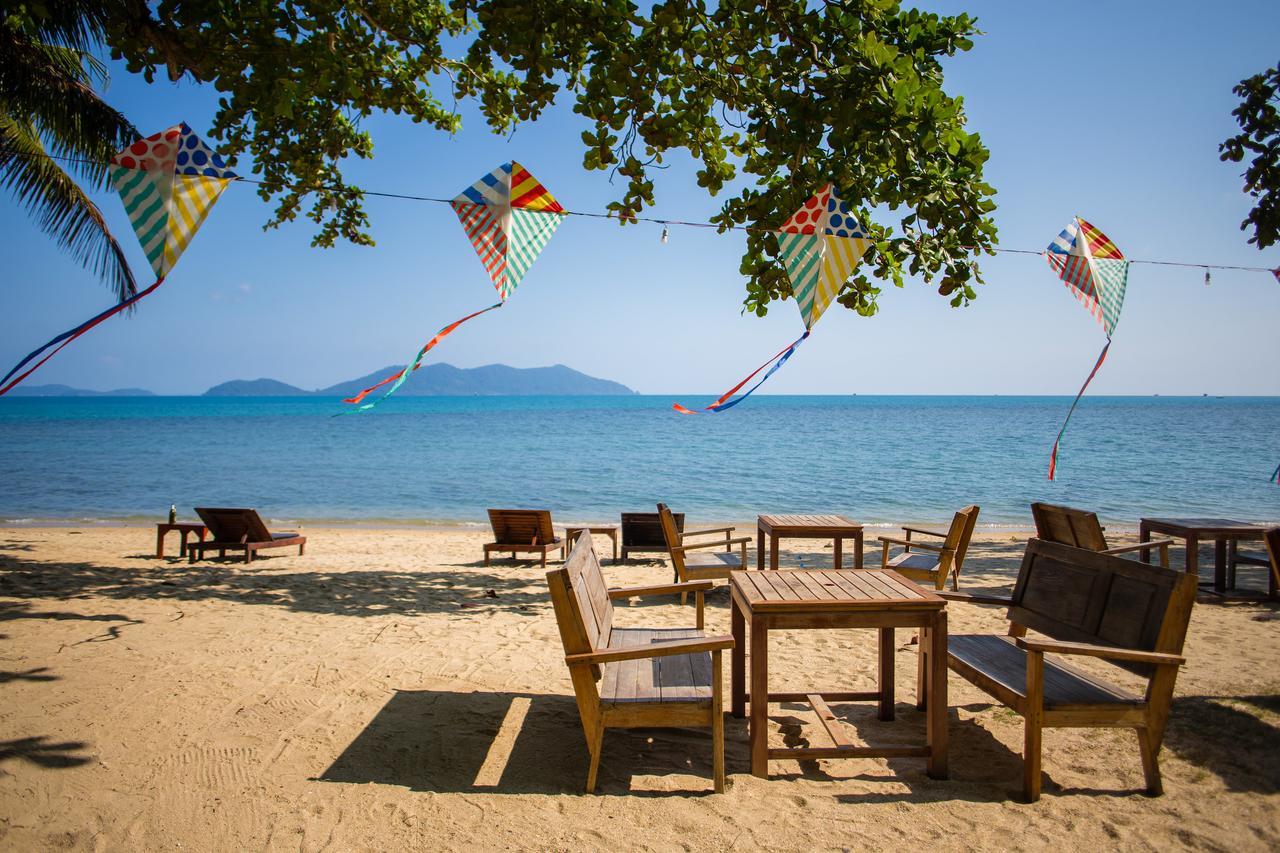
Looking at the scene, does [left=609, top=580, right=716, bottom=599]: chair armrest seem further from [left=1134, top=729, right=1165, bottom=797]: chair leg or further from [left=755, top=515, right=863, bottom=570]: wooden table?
[left=755, top=515, right=863, bottom=570]: wooden table

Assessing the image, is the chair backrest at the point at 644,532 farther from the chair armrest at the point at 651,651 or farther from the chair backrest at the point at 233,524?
the chair armrest at the point at 651,651

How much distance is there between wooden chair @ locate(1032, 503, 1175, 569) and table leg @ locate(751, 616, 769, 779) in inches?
146

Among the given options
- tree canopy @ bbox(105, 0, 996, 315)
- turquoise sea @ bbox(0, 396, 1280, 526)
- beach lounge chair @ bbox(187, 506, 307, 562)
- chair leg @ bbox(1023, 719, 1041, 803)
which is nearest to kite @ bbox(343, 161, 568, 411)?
tree canopy @ bbox(105, 0, 996, 315)

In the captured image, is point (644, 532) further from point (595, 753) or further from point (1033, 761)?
point (1033, 761)

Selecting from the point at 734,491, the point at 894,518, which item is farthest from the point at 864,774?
the point at 734,491

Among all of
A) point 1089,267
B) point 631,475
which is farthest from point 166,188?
point 631,475

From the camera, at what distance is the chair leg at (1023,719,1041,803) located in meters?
3.07

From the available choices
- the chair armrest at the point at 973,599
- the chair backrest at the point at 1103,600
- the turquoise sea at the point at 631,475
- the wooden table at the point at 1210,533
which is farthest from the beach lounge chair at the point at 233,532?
the wooden table at the point at 1210,533

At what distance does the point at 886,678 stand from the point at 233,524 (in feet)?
28.5

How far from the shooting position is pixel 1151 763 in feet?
10.3

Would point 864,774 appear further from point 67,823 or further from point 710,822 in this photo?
point 67,823

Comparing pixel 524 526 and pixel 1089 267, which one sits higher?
pixel 1089 267

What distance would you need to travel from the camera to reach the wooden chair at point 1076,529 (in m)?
6.24

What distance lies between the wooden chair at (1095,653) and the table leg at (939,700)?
243 millimetres
